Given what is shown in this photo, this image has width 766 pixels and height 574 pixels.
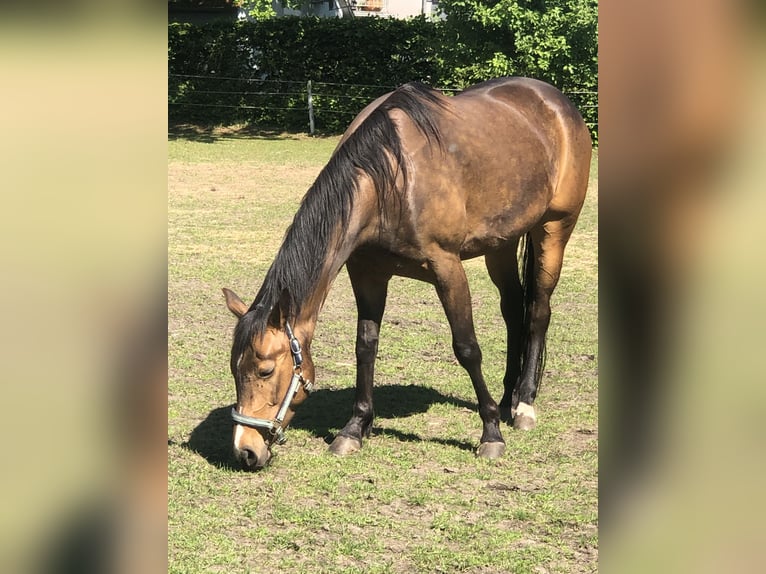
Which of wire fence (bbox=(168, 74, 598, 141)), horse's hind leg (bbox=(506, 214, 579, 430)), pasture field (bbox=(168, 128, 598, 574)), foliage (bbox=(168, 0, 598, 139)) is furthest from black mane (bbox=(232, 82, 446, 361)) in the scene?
wire fence (bbox=(168, 74, 598, 141))

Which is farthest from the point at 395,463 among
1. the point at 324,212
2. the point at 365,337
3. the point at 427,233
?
the point at 324,212

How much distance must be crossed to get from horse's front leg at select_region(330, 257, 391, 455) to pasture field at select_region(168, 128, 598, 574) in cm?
15

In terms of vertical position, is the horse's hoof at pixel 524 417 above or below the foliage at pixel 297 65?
below

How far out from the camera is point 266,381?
4184mm

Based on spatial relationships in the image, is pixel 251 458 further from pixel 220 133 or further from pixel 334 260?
pixel 220 133

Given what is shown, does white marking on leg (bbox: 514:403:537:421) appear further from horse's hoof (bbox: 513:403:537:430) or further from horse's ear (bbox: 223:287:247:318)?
horse's ear (bbox: 223:287:247:318)

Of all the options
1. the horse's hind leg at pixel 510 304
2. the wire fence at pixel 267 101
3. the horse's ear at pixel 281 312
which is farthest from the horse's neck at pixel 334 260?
the wire fence at pixel 267 101

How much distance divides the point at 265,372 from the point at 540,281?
2169 millimetres

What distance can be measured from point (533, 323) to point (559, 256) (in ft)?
1.54

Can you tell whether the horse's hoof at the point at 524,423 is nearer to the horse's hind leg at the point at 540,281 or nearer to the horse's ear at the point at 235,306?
the horse's hind leg at the point at 540,281

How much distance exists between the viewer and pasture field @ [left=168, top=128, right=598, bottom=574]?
3.71 m

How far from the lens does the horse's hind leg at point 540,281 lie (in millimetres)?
5535

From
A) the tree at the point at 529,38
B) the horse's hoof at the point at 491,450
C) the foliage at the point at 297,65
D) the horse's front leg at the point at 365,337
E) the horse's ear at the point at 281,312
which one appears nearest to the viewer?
the horse's ear at the point at 281,312

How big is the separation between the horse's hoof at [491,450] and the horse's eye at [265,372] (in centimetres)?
133
